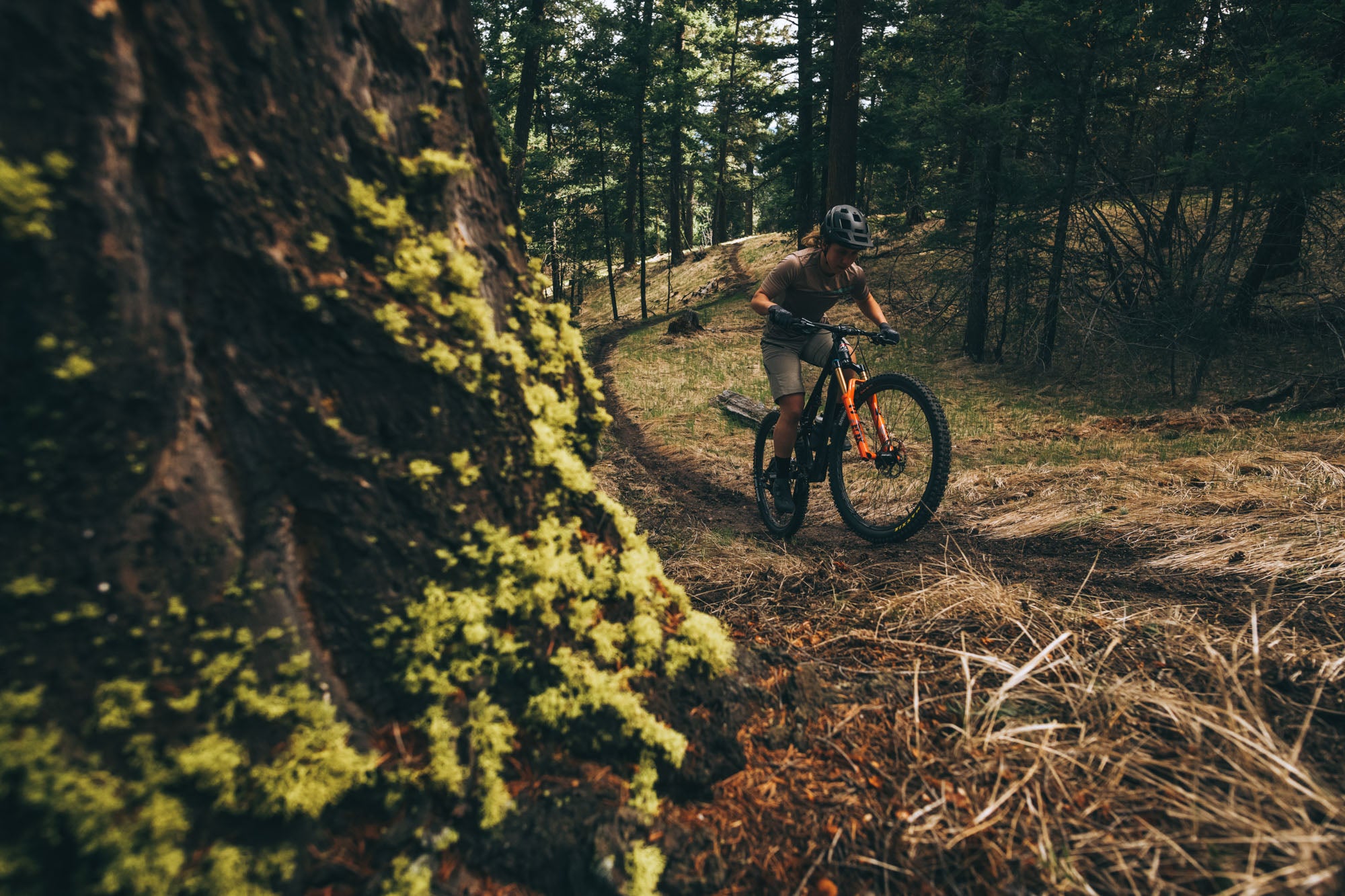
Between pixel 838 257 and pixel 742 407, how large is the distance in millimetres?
5301

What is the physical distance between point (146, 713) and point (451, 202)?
1.42m

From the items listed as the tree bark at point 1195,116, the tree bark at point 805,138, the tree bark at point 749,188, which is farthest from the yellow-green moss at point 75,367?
the tree bark at point 749,188

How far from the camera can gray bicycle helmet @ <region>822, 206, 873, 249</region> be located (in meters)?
4.44

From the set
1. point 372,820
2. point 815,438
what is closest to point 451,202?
point 372,820

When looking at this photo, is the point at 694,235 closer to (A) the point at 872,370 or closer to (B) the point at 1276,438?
(A) the point at 872,370

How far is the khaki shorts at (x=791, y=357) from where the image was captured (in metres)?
4.93

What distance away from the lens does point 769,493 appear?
5.27 metres

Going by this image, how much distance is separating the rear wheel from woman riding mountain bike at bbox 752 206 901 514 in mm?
70

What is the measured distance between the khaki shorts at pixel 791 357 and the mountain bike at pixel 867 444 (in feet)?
0.55

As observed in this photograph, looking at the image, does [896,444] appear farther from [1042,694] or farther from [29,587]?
[29,587]

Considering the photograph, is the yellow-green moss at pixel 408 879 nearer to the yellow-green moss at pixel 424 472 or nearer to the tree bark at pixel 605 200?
the yellow-green moss at pixel 424 472

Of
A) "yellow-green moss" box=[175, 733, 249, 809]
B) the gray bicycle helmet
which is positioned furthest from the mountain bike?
"yellow-green moss" box=[175, 733, 249, 809]

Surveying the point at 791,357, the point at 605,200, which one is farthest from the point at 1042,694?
the point at 605,200

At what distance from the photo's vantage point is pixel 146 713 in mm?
1289
